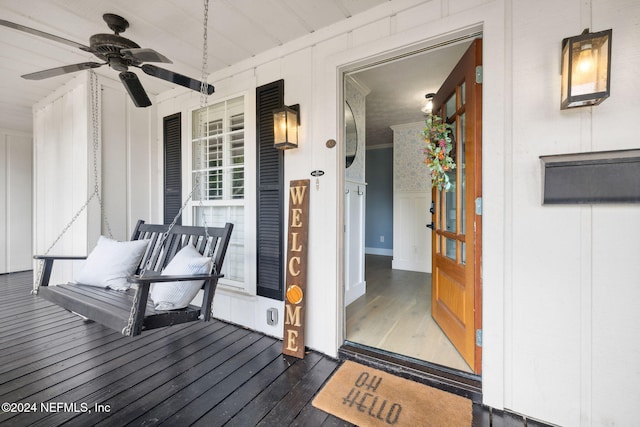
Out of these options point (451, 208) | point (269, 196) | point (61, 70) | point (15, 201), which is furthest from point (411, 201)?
point (15, 201)

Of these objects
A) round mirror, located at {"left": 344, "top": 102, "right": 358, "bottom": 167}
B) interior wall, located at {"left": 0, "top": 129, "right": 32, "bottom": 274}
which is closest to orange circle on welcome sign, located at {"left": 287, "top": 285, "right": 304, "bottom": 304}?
round mirror, located at {"left": 344, "top": 102, "right": 358, "bottom": 167}

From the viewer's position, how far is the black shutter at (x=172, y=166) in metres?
3.27

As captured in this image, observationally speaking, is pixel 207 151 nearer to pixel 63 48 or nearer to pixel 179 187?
pixel 179 187

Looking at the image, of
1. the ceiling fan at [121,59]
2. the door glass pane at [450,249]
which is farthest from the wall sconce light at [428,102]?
the ceiling fan at [121,59]

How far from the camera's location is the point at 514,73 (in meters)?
1.55

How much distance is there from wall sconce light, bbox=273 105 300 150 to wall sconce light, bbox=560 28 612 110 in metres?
1.69

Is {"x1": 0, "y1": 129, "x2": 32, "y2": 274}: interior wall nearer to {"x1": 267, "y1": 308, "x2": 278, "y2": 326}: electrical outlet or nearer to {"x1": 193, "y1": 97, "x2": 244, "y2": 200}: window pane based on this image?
{"x1": 193, "y1": 97, "x2": 244, "y2": 200}: window pane

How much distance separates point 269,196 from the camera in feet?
8.33

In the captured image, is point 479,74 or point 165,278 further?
point 479,74

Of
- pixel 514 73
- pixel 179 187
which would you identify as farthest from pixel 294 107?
pixel 179 187

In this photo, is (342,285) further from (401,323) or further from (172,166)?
(172,166)

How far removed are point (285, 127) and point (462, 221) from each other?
5.06 feet

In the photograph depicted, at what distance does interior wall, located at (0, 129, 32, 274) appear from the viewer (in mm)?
4953

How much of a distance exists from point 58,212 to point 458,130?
179 inches
